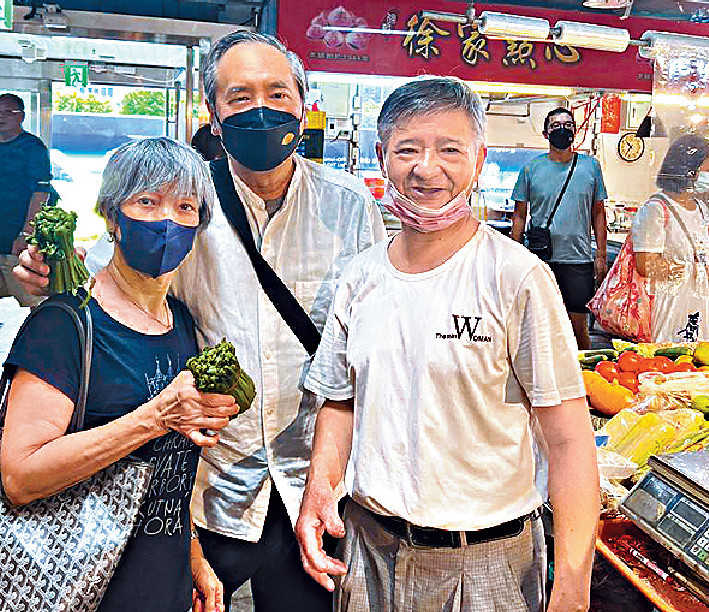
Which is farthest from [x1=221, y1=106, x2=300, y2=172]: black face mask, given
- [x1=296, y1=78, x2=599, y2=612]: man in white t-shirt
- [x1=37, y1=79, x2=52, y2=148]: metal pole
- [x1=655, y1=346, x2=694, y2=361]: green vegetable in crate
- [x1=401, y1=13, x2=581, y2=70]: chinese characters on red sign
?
[x1=401, y1=13, x2=581, y2=70]: chinese characters on red sign

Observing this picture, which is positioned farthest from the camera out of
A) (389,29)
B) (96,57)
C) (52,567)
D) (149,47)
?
(389,29)

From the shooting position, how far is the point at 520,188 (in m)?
6.05

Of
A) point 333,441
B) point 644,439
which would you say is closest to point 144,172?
point 333,441

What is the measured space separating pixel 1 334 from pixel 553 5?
8.65m

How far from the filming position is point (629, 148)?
1073cm

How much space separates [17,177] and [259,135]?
89.6 inches

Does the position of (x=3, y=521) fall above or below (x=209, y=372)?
below

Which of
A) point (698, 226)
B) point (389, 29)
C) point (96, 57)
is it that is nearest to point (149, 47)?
point (96, 57)

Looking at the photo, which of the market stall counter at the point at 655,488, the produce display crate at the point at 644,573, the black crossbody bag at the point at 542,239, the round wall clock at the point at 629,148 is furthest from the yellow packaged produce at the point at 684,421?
the round wall clock at the point at 629,148

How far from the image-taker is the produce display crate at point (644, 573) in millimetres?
1810

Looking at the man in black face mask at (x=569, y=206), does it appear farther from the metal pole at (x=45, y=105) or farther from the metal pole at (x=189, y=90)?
the metal pole at (x=45, y=105)

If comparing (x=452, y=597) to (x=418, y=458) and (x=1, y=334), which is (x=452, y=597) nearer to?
(x=418, y=458)

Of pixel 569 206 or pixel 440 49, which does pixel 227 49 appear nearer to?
pixel 569 206

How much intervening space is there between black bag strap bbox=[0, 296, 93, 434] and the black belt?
68 centimetres
